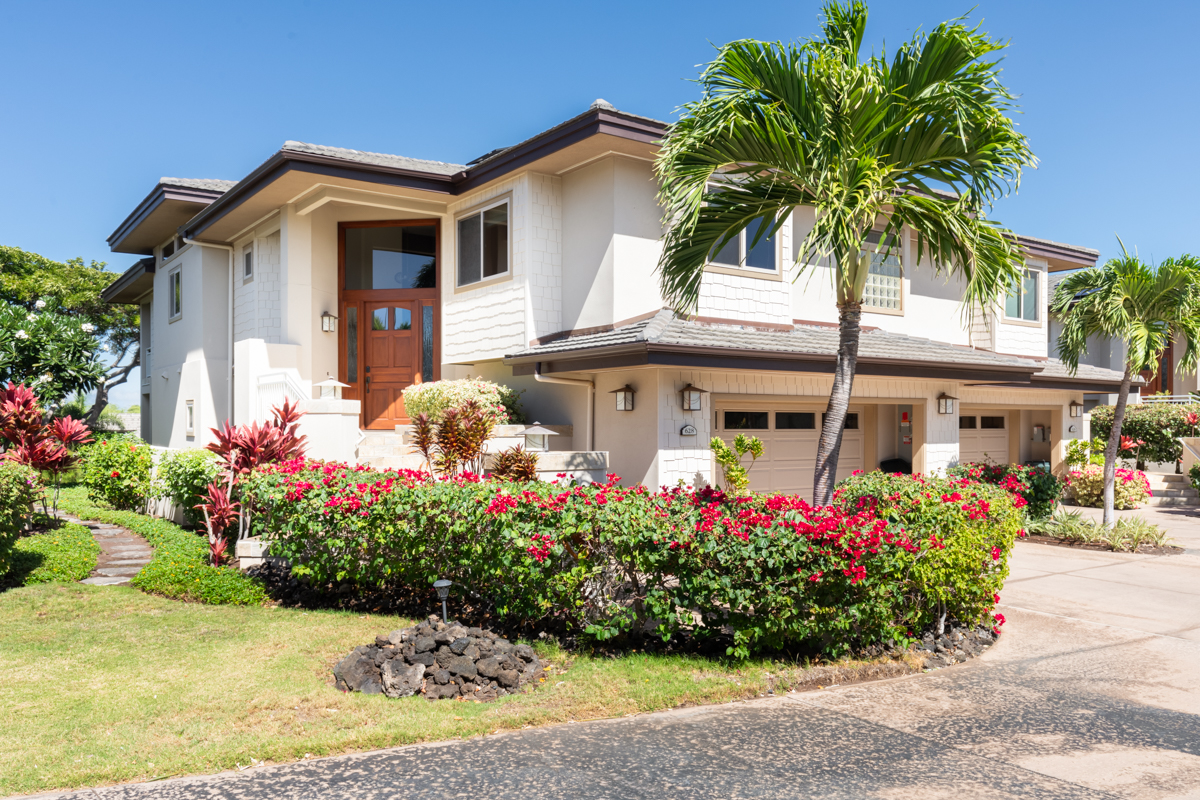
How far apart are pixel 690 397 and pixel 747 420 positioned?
2711mm

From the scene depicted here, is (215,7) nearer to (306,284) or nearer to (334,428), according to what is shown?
(306,284)

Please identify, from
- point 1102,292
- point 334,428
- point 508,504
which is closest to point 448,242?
point 334,428

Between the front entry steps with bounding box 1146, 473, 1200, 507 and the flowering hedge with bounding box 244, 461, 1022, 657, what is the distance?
1479 centimetres

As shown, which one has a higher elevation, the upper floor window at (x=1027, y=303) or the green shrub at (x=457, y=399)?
the upper floor window at (x=1027, y=303)

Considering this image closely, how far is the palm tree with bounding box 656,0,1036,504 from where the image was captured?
6.73 metres

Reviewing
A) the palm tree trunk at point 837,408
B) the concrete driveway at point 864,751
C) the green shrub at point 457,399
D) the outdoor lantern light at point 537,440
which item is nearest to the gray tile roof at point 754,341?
the green shrub at point 457,399

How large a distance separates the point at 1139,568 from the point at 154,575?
12.1 m

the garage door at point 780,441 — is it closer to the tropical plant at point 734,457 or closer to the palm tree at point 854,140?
the tropical plant at point 734,457

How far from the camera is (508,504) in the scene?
21.0 ft

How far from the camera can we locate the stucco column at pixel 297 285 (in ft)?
45.0

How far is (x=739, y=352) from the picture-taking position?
1068 centimetres

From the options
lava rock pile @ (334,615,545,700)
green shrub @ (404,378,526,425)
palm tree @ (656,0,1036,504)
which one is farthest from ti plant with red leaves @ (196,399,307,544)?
palm tree @ (656,0,1036,504)

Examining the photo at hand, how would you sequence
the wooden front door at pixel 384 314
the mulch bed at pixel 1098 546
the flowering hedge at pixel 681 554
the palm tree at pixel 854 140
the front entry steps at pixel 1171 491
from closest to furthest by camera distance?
the flowering hedge at pixel 681 554, the palm tree at pixel 854 140, the mulch bed at pixel 1098 546, the wooden front door at pixel 384 314, the front entry steps at pixel 1171 491

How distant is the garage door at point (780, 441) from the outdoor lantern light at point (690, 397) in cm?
200
